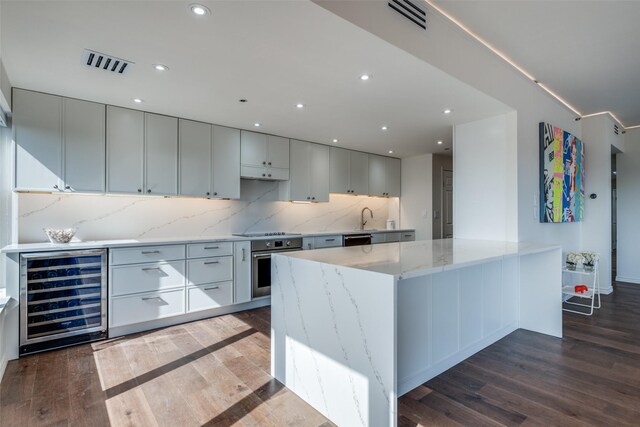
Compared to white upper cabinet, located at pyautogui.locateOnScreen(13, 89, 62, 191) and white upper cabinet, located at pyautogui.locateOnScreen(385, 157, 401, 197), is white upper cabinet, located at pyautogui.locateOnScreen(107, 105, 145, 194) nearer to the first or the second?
white upper cabinet, located at pyautogui.locateOnScreen(13, 89, 62, 191)

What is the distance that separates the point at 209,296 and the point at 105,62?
2414mm

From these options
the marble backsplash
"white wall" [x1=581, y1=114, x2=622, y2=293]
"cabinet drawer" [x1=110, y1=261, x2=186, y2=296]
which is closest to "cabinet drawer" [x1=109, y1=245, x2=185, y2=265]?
"cabinet drawer" [x1=110, y1=261, x2=186, y2=296]

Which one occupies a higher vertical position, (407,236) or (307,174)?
(307,174)

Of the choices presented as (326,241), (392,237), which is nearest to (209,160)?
(326,241)

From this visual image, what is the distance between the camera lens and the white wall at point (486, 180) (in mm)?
3340

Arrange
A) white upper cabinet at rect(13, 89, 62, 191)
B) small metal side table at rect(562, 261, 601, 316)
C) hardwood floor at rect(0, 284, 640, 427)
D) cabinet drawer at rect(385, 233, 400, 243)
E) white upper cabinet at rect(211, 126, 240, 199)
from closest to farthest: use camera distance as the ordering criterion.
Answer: hardwood floor at rect(0, 284, 640, 427), white upper cabinet at rect(13, 89, 62, 191), small metal side table at rect(562, 261, 601, 316), white upper cabinet at rect(211, 126, 240, 199), cabinet drawer at rect(385, 233, 400, 243)

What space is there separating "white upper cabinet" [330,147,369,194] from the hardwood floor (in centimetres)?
288

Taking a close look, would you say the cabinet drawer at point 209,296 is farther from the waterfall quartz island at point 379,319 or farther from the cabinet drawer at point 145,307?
the waterfall quartz island at point 379,319

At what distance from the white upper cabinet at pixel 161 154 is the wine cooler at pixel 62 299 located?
90 centimetres

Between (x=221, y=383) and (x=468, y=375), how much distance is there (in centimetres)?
177

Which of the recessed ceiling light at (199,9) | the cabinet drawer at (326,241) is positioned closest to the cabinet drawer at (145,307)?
the cabinet drawer at (326,241)

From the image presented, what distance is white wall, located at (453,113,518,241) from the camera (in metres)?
3.34

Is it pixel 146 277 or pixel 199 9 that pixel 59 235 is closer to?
pixel 146 277

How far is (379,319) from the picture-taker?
161cm
